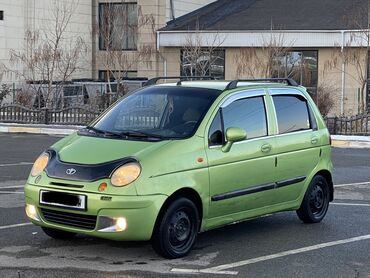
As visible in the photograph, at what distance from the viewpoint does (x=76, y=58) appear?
3184 centimetres

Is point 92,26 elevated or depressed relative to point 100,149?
elevated

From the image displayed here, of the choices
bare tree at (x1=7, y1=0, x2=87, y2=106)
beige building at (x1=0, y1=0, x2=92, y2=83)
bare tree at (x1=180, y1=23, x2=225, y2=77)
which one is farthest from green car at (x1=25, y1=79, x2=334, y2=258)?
beige building at (x1=0, y1=0, x2=92, y2=83)

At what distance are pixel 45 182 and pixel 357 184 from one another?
6.92 m

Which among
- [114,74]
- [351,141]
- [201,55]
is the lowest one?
[351,141]

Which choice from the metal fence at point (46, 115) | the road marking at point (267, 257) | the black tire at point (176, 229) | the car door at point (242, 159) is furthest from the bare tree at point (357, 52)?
A: the black tire at point (176, 229)

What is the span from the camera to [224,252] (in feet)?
22.9

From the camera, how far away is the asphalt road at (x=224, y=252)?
623 centimetres

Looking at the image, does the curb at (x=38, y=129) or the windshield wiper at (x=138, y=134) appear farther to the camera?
the curb at (x=38, y=129)

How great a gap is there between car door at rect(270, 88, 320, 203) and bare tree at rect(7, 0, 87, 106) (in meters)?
18.8

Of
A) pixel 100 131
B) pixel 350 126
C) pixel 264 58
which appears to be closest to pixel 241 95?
pixel 100 131

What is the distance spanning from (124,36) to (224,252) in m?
26.0

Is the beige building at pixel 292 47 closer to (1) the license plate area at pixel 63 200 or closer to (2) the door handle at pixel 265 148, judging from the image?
(2) the door handle at pixel 265 148

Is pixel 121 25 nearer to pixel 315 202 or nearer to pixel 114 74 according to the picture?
pixel 114 74

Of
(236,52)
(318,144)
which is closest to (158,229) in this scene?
(318,144)
